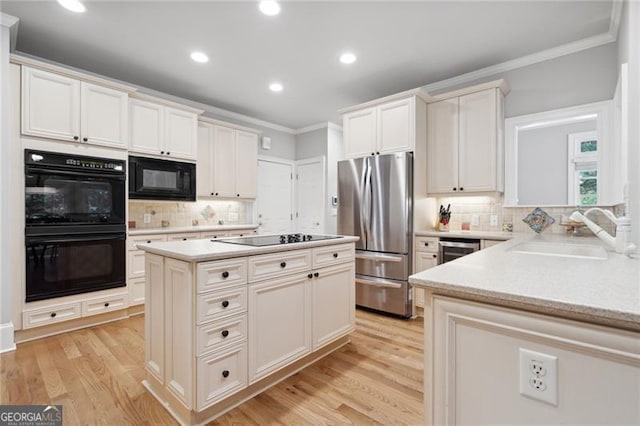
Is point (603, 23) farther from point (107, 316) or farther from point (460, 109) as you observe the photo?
point (107, 316)

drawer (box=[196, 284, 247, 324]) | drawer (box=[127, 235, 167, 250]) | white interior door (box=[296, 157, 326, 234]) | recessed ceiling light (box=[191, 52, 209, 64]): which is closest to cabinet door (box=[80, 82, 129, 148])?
recessed ceiling light (box=[191, 52, 209, 64])

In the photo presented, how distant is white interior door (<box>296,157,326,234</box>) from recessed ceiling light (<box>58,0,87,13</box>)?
3748 millimetres

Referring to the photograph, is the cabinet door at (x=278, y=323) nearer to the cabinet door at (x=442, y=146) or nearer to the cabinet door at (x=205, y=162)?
the cabinet door at (x=442, y=146)

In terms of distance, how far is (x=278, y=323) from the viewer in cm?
196

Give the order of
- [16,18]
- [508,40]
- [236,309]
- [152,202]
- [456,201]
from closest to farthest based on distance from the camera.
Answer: [236,309]
[16,18]
[508,40]
[456,201]
[152,202]

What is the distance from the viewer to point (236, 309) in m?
1.72

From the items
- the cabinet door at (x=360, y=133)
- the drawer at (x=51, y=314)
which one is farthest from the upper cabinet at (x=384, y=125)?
the drawer at (x=51, y=314)

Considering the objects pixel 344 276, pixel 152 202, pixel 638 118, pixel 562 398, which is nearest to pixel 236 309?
Answer: pixel 344 276

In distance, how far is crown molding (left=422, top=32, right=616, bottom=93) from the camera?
2.81 meters

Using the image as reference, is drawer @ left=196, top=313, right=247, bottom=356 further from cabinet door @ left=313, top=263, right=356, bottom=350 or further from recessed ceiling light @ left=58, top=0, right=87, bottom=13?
recessed ceiling light @ left=58, top=0, right=87, bottom=13

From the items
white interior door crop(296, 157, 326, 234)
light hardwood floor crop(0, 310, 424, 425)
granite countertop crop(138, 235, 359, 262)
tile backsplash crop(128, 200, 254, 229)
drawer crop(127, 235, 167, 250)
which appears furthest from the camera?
white interior door crop(296, 157, 326, 234)

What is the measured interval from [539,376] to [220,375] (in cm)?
148

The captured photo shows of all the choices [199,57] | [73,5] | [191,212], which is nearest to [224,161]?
[191,212]

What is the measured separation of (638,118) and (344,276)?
2.10m
